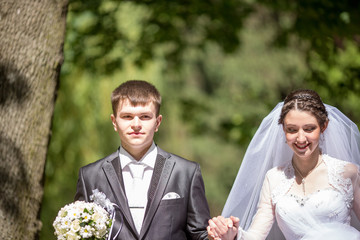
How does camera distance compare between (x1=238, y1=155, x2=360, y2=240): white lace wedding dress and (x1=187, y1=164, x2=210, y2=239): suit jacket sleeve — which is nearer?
(x1=238, y1=155, x2=360, y2=240): white lace wedding dress

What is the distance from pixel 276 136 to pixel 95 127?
686cm

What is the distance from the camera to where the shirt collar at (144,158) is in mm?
3443

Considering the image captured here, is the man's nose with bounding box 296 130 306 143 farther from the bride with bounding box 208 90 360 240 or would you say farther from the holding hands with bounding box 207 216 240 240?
the holding hands with bounding box 207 216 240 240

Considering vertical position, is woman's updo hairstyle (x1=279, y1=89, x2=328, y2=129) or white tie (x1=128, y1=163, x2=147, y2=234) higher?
woman's updo hairstyle (x1=279, y1=89, x2=328, y2=129)

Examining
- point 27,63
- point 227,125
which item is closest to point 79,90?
point 227,125

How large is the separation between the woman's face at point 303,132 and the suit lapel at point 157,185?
0.81 metres

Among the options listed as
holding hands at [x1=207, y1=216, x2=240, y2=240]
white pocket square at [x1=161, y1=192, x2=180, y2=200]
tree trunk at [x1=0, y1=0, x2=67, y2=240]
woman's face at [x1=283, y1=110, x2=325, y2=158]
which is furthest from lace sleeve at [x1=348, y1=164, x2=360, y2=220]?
tree trunk at [x1=0, y1=0, x2=67, y2=240]

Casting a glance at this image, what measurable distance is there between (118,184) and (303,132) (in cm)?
123

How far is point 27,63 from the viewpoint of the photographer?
158 inches

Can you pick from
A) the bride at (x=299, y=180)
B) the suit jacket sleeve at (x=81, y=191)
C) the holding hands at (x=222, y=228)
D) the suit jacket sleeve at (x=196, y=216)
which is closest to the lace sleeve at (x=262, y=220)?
the bride at (x=299, y=180)

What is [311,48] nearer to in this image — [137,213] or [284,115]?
[284,115]

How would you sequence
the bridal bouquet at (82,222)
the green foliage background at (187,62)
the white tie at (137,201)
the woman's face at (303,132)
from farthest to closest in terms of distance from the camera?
1. the green foliage background at (187,62)
2. the white tie at (137,201)
3. the woman's face at (303,132)
4. the bridal bouquet at (82,222)

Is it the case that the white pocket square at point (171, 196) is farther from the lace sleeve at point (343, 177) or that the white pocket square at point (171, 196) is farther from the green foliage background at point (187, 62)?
the green foliage background at point (187, 62)

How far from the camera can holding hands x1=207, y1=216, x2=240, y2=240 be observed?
3.16m
